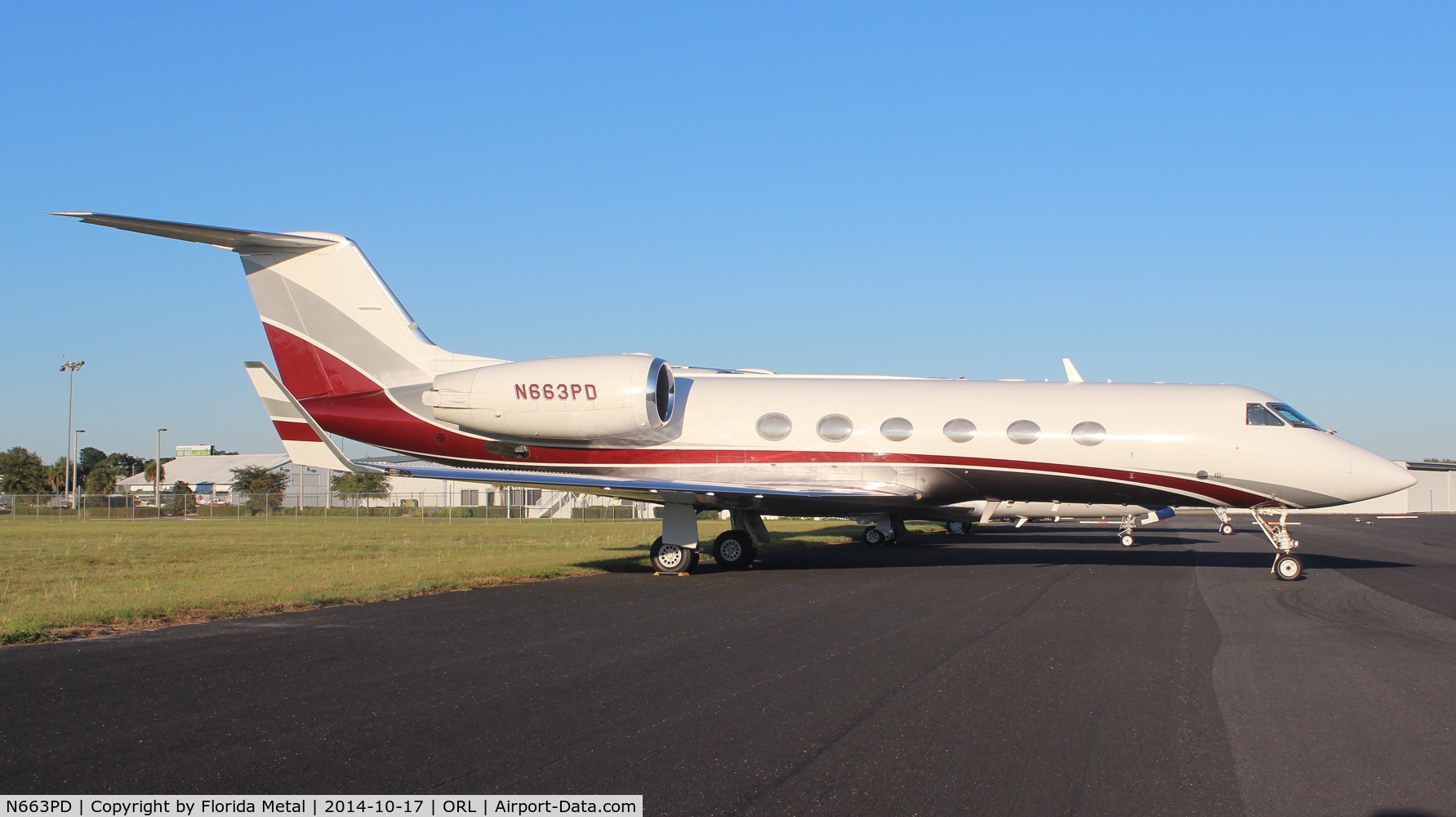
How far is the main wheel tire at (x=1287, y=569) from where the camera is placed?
17031mm

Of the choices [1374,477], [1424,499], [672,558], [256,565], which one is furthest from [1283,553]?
[1424,499]

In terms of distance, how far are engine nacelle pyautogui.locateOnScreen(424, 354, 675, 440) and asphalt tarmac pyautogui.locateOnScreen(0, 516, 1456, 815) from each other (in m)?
5.73

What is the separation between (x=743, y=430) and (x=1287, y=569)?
906cm

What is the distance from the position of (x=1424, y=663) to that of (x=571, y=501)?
5252 centimetres

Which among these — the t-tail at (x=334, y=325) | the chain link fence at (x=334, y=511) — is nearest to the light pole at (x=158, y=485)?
the chain link fence at (x=334, y=511)

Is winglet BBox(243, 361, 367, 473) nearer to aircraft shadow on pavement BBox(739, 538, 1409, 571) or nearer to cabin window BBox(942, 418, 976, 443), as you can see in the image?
aircraft shadow on pavement BBox(739, 538, 1409, 571)

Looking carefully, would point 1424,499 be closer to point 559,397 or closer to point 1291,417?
point 1291,417

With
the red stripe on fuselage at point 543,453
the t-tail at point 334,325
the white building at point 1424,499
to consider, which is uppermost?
the t-tail at point 334,325

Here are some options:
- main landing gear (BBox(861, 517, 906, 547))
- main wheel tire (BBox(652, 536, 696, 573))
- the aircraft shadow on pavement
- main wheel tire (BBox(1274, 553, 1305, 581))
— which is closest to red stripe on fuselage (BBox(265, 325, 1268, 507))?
main wheel tire (BBox(1274, 553, 1305, 581))

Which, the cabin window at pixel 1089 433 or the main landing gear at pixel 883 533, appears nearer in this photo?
the cabin window at pixel 1089 433

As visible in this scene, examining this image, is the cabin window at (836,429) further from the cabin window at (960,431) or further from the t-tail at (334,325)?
the t-tail at (334,325)

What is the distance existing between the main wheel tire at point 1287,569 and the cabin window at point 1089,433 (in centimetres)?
328

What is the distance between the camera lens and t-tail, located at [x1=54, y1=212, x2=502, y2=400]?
20.0m

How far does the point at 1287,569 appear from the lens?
A: 56.2 ft
